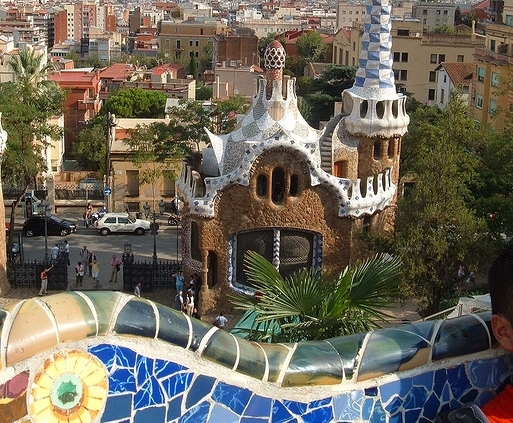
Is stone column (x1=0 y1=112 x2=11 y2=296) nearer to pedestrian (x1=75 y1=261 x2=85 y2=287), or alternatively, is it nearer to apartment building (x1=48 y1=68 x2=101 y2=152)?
pedestrian (x1=75 y1=261 x2=85 y2=287)

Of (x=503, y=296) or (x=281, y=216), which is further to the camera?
(x=281, y=216)

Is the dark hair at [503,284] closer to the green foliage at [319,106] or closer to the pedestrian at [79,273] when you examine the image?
the pedestrian at [79,273]

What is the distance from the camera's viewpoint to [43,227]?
2566 centimetres

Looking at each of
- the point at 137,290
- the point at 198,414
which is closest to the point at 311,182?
the point at 137,290

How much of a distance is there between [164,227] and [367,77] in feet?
35.1

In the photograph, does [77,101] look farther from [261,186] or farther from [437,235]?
[437,235]

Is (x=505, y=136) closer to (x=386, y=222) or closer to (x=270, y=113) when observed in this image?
(x=386, y=222)

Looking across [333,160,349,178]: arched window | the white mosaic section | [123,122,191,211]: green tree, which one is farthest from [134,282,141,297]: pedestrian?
[123,122,191,211]: green tree

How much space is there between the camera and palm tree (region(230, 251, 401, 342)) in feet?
26.3

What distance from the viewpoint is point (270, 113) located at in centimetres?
1834

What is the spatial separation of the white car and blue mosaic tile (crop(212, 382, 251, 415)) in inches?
894

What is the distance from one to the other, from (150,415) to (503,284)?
5.81 ft

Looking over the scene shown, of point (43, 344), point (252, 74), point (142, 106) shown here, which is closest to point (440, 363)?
point (43, 344)

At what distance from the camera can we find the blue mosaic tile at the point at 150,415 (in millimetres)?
3795
